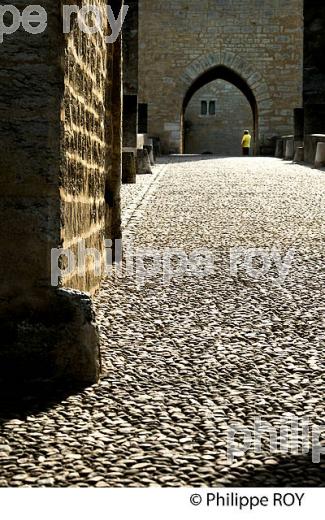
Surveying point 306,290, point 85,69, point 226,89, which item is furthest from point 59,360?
point 226,89

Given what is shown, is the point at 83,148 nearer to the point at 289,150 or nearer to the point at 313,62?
the point at 313,62

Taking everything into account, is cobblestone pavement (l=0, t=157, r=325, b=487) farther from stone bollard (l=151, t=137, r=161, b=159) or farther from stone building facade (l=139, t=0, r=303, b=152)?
stone building facade (l=139, t=0, r=303, b=152)

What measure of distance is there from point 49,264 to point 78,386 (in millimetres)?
429

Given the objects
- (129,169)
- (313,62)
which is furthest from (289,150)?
(129,169)

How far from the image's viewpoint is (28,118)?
3.02m

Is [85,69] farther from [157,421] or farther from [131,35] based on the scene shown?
[131,35]

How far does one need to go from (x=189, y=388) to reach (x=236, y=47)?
2483 cm

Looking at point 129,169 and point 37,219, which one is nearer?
point 37,219

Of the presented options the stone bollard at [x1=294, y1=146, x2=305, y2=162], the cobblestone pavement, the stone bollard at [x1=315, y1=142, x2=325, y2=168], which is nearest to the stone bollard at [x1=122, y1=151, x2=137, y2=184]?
the stone bollard at [x1=315, y1=142, x2=325, y2=168]

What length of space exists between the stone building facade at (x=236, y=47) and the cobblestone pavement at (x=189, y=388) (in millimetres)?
21141

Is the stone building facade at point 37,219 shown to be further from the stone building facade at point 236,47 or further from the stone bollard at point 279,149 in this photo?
the stone building facade at point 236,47

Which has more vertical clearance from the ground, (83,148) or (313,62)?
(313,62)

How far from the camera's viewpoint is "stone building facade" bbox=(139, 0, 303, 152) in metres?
26.9

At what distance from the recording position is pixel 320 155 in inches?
667
